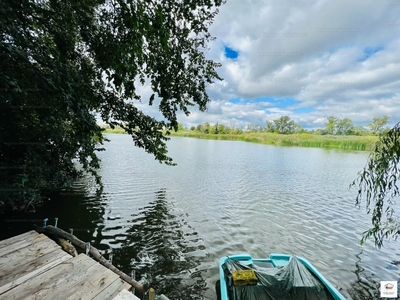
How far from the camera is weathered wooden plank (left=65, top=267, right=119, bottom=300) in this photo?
2.50m

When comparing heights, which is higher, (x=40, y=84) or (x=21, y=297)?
(x=40, y=84)

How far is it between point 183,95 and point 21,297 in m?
4.69

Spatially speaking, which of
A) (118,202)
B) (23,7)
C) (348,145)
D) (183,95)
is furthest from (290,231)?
(348,145)

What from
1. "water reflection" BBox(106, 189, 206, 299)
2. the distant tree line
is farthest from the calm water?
the distant tree line

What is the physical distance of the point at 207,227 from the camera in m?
7.39

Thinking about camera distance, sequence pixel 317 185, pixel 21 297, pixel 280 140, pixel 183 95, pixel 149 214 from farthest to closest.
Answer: pixel 280 140, pixel 317 185, pixel 149 214, pixel 183 95, pixel 21 297

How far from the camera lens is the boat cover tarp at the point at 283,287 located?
3.42 m

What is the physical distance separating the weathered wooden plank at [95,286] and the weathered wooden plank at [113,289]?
5cm

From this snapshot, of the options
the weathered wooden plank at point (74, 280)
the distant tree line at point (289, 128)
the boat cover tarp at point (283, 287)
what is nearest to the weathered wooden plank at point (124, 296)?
the weathered wooden plank at point (74, 280)

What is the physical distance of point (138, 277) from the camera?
454 centimetres

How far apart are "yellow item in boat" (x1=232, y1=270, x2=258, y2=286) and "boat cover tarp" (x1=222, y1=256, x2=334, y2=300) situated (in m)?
0.06

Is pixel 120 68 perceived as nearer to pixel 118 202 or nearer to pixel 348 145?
pixel 118 202

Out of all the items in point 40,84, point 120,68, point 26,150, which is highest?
point 120,68

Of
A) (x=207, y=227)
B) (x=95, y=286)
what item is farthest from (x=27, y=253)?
(x=207, y=227)
